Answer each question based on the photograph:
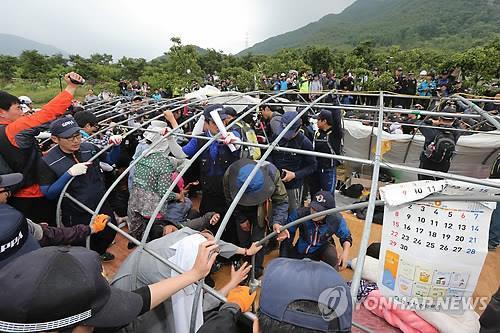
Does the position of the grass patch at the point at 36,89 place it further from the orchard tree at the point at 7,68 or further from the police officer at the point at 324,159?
the police officer at the point at 324,159

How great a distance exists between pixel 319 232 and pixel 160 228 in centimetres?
191

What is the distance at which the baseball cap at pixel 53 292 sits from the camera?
1.13 metres

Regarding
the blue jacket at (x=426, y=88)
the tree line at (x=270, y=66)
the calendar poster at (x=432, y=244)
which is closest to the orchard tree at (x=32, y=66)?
the tree line at (x=270, y=66)

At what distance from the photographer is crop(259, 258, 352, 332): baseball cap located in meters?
1.16

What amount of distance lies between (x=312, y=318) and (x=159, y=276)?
1335 mm

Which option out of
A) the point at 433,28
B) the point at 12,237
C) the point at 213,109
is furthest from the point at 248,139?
the point at 433,28

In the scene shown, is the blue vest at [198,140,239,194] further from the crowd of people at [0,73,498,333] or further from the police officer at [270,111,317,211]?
the police officer at [270,111,317,211]

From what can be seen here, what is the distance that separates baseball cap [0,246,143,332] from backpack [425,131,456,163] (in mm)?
5169

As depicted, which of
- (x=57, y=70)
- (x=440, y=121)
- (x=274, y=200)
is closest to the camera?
A: (x=274, y=200)

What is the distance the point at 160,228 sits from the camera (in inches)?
145

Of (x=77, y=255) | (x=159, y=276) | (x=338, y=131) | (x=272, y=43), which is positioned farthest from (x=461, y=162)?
(x=272, y=43)

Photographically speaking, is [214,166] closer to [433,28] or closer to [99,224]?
[99,224]

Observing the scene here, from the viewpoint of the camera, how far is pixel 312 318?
115 centimetres

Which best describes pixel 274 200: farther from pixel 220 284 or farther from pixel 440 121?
pixel 440 121
